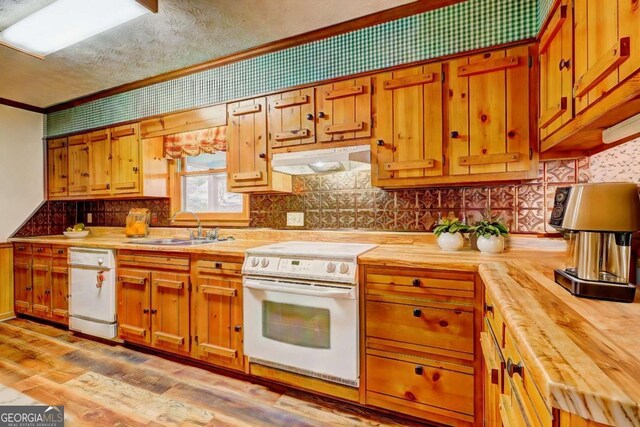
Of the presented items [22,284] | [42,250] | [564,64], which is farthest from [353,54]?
[22,284]

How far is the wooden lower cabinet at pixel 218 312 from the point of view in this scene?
2172 millimetres

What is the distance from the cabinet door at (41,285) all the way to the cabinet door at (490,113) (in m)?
3.89

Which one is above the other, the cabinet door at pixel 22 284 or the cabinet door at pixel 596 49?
the cabinet door at pixel 596 49

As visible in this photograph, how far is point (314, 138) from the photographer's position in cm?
229

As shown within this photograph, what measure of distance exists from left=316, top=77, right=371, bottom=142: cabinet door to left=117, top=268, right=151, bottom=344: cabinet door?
6.04 feet

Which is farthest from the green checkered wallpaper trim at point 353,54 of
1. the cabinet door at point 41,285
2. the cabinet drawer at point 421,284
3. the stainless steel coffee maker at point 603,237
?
the cabinet door at point 41,285

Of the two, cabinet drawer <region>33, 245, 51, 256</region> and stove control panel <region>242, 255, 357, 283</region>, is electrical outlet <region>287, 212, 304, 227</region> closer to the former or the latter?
stove control panel <region>242, 255, 357, 283</region>

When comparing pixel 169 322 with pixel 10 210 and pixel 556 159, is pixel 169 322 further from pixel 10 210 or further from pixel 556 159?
pixel 556 159

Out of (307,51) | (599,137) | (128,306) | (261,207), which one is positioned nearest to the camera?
(599,137)

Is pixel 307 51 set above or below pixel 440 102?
above

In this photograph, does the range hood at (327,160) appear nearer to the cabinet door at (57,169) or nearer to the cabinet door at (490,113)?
the cabinet door at (490,113)

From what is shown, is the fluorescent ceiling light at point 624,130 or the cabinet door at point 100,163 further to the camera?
the cabinet door at point 100,163

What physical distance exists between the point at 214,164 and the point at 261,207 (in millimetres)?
785

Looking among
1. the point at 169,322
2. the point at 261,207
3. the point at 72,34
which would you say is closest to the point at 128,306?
the point at 169,322
